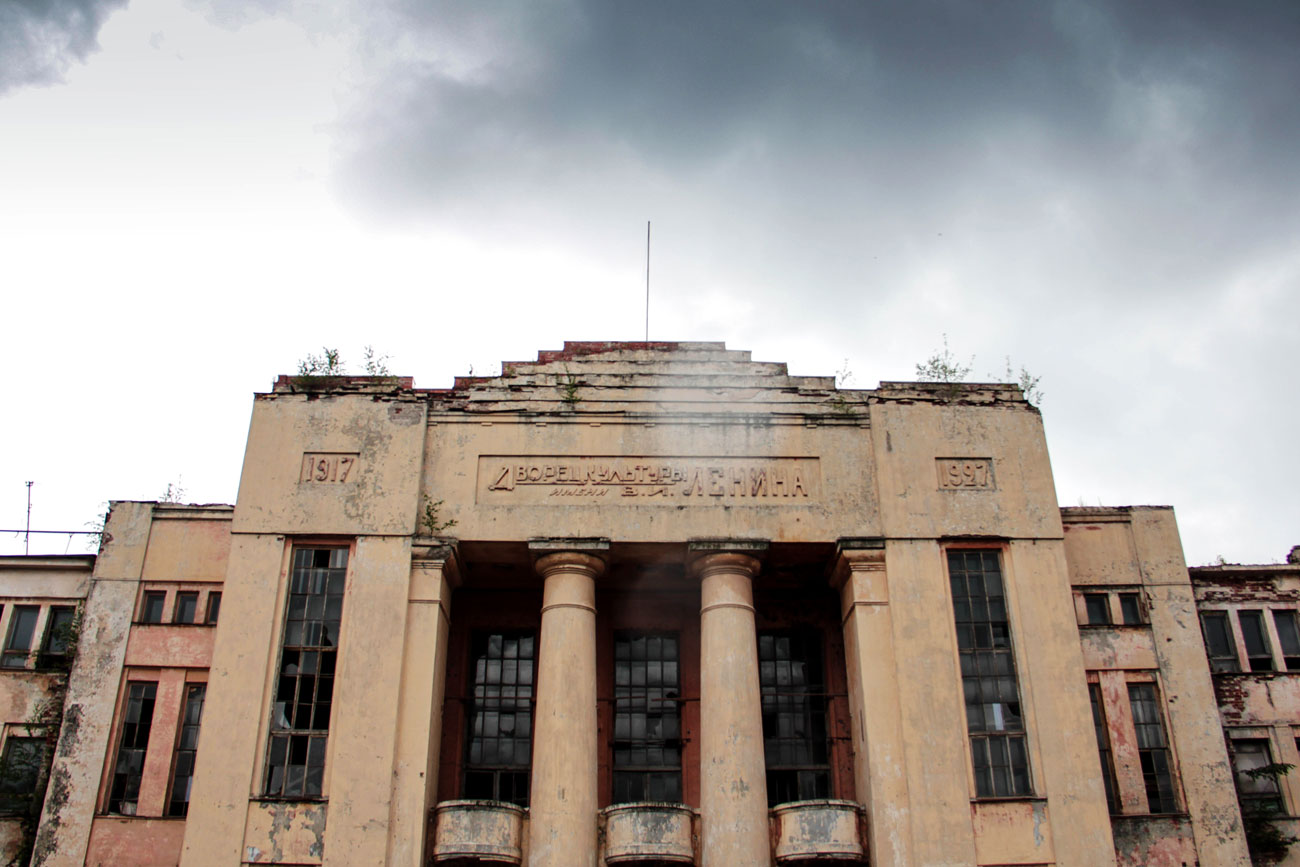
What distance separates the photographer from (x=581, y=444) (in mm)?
19969

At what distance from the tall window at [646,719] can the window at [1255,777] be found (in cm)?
981

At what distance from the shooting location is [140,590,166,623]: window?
2039cm

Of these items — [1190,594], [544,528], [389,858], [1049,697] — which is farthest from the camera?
[1190,594]

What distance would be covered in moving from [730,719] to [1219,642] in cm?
1016

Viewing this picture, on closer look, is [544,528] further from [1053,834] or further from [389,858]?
[1053,834]

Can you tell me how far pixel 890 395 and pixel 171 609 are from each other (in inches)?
524

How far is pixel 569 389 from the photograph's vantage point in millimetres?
20359

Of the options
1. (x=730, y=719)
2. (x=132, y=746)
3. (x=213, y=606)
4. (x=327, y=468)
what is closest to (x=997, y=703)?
(x=730, y=719)

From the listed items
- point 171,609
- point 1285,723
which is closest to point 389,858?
point 171,609

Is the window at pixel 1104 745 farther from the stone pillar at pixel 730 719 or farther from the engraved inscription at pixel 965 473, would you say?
the stone pillar at pixel 730 719

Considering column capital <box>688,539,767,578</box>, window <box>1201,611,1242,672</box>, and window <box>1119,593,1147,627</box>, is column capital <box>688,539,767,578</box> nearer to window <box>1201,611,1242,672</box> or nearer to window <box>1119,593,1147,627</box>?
window <box>1119,593,1147,627</box>

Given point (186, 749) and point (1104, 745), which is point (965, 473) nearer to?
point (1104, 745)

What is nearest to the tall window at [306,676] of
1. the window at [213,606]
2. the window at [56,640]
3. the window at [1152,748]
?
the window at [213,606]

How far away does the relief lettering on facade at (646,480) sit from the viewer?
1964 centimetres
